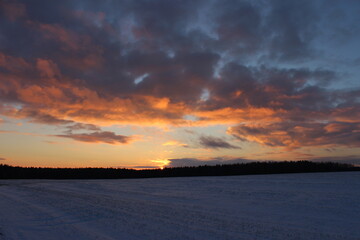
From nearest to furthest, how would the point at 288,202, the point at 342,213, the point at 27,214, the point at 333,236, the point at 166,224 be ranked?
the point at 333,236
the point at 166,224
the point at 342,213
the point at 27,214
the point at 288,202

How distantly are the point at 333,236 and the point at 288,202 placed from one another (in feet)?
30.3

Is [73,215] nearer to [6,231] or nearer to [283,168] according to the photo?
[6,231]

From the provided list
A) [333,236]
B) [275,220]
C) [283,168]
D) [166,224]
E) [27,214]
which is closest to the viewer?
[333,236]

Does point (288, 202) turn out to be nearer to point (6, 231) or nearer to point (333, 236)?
point (333, 236)

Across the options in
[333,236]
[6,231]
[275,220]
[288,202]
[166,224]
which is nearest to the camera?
[333,236]

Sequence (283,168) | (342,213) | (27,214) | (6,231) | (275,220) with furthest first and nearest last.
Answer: (283,168) < (27,214) < (342,213) < (275,220) < (6,231)

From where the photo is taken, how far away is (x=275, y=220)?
1333 centimetres

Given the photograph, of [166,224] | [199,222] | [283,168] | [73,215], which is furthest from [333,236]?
[283,168]

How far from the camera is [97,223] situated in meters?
12.7

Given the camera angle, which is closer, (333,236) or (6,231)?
(333,236)

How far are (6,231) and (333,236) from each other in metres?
12.3

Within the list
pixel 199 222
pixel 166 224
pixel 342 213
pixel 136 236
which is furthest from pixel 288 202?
pixel 136 236

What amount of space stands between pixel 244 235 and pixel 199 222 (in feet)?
9.39

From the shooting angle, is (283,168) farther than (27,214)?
Yes
